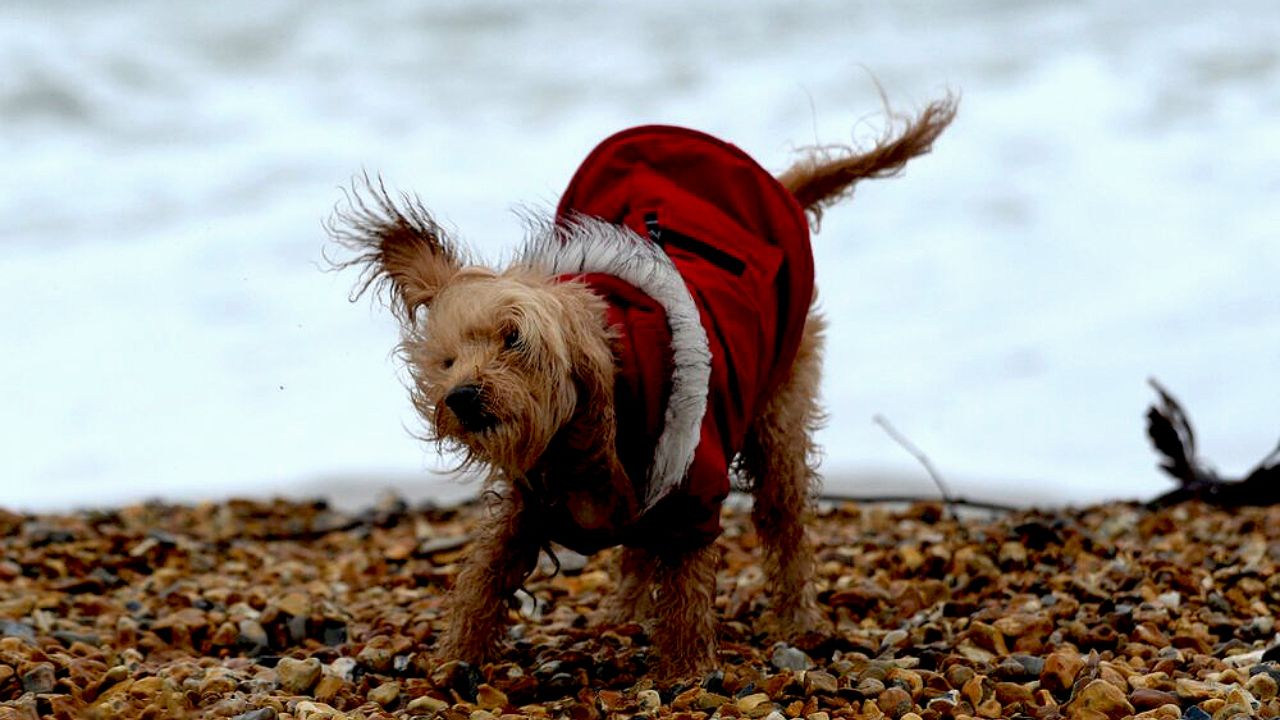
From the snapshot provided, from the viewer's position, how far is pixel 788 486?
5250mm

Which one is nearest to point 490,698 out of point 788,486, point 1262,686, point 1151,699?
point 788,486

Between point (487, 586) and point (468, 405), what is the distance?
103cm

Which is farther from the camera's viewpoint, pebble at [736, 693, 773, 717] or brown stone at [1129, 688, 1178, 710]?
pebble at [736, 693, 773, 717]

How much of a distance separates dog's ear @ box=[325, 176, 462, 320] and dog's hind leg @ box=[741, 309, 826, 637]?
140 centimetres

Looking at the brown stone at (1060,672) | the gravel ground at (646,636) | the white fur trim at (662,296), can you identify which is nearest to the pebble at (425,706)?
the gravel ground at (646,636)

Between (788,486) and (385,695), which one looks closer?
(385,695)

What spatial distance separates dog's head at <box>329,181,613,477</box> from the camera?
3.78 meters

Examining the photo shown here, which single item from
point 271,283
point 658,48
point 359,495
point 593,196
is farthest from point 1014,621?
point 658,48

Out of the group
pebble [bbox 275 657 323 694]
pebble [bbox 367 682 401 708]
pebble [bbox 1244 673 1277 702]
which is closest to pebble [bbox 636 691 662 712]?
pebble [bbox 367 682 401 708]

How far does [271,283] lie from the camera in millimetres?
12836

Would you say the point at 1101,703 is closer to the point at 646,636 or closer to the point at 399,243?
the point at 646,636

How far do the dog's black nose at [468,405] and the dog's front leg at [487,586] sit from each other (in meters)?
0.82

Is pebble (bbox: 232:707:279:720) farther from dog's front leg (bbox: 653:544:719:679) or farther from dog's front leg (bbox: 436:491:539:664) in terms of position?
dog's front leg (bbox: 653:544:719:679)

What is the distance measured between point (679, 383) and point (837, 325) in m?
8.09
